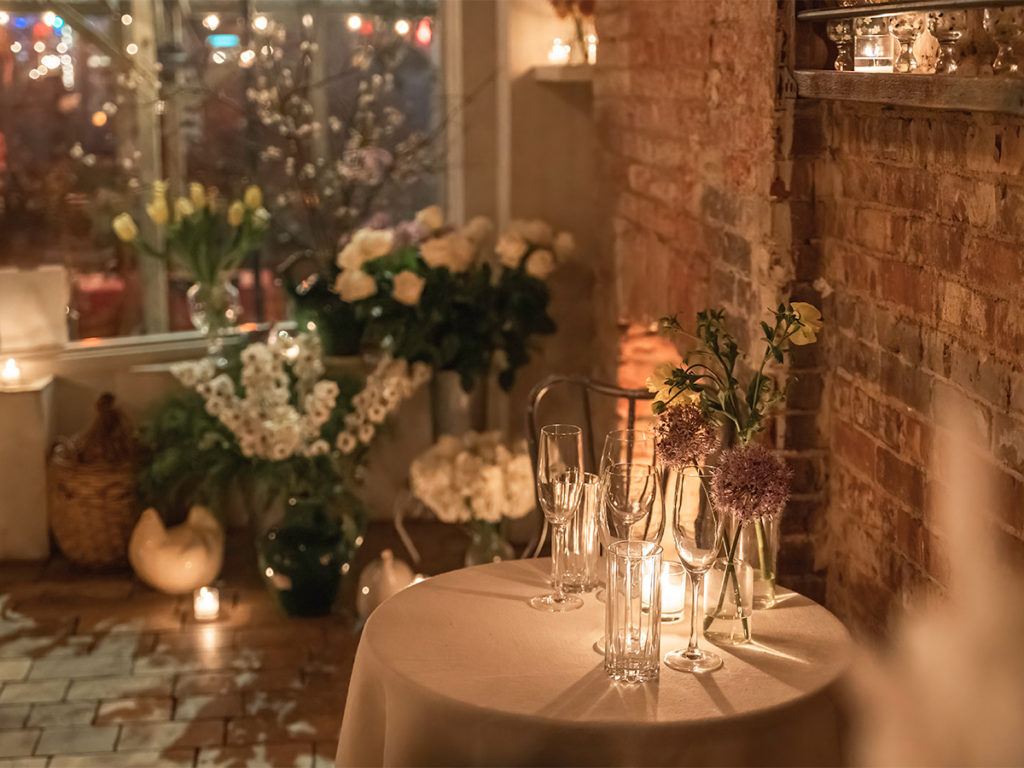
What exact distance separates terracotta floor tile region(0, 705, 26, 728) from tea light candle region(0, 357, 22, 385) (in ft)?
4.29

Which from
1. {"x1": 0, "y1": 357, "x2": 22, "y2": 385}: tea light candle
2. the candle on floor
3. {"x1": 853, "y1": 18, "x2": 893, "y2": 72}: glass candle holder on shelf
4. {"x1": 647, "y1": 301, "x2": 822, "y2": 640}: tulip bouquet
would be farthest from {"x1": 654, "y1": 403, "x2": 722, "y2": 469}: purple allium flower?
{"x1": 0, "y1": 357, "x2": 22, "y2": 385}: tea light candle

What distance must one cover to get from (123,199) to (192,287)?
1.38ft

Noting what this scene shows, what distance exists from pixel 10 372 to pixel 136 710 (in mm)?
1450

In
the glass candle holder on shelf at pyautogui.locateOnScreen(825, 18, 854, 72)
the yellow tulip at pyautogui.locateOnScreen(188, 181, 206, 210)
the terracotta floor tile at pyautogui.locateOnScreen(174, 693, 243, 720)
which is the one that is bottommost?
the terracotta floor tile at pyautogui.locateOnScreen(174, 693, 243, 720)

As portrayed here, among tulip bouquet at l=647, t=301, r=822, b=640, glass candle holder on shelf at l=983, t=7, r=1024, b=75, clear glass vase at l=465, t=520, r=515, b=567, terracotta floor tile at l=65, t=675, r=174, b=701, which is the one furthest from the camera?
clear glass vase at l=465, t=520, r=515, b=567

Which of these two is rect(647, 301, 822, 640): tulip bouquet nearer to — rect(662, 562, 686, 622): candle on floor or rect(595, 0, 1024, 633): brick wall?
rect(662, 562, 686, 622): candle on floor

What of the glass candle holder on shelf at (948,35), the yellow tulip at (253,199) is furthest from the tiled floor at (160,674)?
the glass candle holder on shelf at (948,35)

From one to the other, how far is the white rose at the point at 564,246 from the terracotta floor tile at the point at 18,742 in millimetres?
1963

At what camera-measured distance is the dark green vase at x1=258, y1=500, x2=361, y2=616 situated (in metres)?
3.66

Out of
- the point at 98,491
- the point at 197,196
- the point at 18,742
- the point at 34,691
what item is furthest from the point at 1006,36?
the point at 98,491

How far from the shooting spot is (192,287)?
14.0 ft

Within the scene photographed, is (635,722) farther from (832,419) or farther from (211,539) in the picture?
(211,539)

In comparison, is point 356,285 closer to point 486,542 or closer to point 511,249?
point 511,249

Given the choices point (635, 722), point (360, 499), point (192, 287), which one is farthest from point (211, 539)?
point (635, 722)
